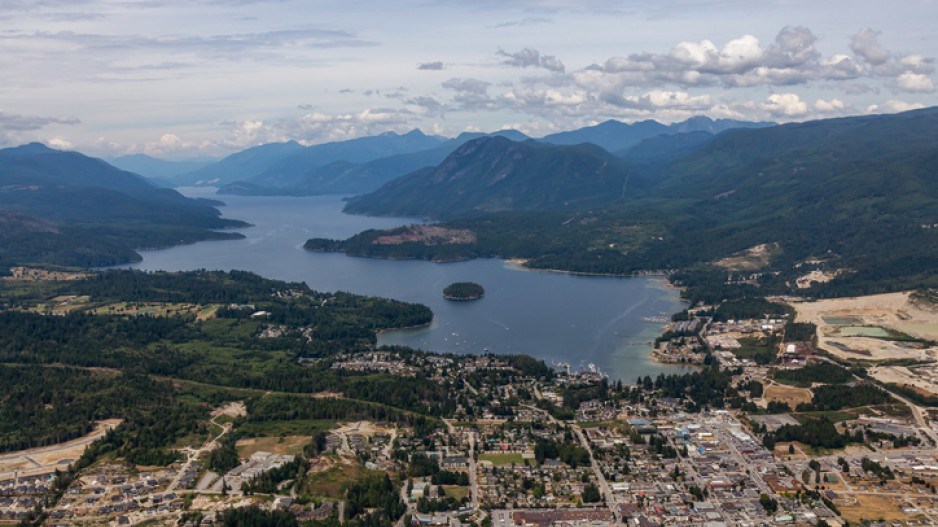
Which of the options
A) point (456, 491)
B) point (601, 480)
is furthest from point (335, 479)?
point (601, 480)

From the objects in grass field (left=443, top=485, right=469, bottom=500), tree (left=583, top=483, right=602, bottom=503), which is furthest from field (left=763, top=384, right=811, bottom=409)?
grass field (left=443, top=485, right=469, bottom=500)

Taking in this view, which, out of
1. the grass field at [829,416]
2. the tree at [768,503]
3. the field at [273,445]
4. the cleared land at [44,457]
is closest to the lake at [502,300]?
the grass field at [829,416]

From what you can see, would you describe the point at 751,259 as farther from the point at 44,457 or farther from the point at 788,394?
the point at 44,457

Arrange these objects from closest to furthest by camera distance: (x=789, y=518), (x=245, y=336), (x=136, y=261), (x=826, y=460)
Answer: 1. (x=789, y=518)
2. (x=826, y=460)
3. (x=245, y=336)
4. (x=136, y=261)

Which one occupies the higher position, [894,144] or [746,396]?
[894,144]

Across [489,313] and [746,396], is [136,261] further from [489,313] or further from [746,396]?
[746,396]

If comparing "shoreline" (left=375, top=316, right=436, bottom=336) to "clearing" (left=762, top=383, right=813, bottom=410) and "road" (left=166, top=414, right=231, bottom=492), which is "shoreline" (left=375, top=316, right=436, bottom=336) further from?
"clearing" (left=762, top=383, right=813, bottom=410)

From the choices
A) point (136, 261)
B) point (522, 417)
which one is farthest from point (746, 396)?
point (136, 261)
